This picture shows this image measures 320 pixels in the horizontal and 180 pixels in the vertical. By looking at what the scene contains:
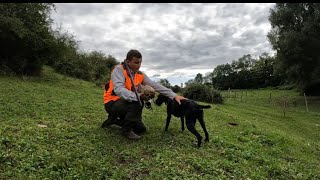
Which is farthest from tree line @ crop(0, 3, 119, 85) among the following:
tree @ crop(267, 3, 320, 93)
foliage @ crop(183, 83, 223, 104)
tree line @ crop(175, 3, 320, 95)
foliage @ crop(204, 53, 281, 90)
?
foliage @ crop(204, 53, 281, 90)

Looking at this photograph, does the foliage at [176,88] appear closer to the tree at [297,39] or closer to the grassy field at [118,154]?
the tree at [297,39]

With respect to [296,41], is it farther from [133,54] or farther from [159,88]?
[133,54]

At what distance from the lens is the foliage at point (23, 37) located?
20.3 m

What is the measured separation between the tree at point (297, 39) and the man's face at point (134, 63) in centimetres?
3210

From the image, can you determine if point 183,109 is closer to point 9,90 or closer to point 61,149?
point 61,149

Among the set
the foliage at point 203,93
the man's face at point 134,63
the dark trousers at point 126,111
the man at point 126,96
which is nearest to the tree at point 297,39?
the foliage at point 203,93

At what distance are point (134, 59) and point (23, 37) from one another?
639 inches

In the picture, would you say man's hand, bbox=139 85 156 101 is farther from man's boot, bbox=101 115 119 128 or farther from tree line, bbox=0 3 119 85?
tree line, bbox=0 3 119 85

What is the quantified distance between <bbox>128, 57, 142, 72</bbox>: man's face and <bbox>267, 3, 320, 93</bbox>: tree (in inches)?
1264

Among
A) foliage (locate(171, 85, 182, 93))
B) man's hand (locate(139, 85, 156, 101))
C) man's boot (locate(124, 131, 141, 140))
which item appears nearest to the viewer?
man's hand (locate(139, 85, 156, 101))

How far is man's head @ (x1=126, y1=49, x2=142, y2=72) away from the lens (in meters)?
7.10

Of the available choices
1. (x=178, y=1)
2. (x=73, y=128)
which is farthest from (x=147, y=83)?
(x=178, y=1)

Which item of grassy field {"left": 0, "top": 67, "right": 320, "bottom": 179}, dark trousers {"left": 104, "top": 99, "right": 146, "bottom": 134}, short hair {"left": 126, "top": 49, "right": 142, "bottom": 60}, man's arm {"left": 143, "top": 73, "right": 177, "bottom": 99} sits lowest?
grassy field {"left": 0, "top": 67, "right": 320, "bottom": 179}

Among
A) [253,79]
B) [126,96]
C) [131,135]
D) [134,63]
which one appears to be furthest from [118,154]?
[253,79]
